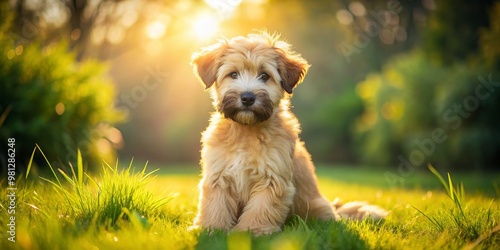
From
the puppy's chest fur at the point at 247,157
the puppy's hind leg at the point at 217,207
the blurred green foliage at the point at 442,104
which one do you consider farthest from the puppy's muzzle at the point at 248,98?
the blurred green foliage at the point at 442,104

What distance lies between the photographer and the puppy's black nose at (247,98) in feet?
14.8

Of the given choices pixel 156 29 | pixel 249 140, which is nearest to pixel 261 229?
pixel 249 140

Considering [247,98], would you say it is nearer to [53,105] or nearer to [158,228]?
[158,228]

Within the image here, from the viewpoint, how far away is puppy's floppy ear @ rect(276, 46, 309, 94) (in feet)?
16.2

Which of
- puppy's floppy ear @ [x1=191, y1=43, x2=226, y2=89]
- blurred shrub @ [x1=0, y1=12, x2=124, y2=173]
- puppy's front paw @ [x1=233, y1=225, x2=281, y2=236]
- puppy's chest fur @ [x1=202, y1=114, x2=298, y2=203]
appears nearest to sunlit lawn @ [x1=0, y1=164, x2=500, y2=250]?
puppy's front paw @ [x1=233, y1=225, x2=281, y2=236]

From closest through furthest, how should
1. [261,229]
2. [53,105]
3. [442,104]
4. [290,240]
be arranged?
[290,240], [261,229], [53,105], [442,104]

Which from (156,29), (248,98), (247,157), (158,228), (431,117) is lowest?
(431,117)

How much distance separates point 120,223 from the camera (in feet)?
13.2

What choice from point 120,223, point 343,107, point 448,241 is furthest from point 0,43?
point 343,107

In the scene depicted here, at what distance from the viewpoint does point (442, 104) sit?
16.1 meters

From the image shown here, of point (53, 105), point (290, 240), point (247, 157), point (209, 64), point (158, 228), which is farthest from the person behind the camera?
point (53, 105)

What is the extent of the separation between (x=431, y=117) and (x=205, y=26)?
9.87 metres

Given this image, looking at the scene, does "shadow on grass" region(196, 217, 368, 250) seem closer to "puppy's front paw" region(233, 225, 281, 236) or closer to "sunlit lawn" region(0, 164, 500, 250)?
"sunlit lawn" region(0, 164, 500, 250)

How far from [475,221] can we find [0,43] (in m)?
8.16
